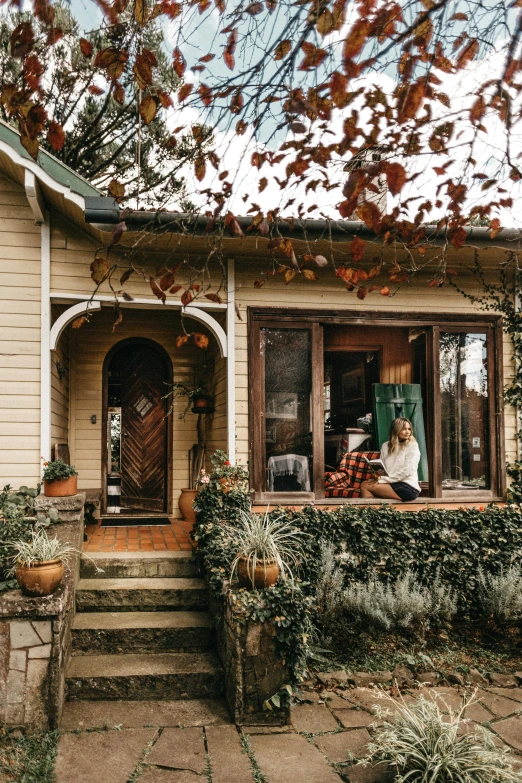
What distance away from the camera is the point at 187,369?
340 inches

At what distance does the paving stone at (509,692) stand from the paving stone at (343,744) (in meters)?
1.32

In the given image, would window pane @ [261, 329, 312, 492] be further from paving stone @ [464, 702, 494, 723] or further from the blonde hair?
paving stone @ [464, 702, 494, 723]

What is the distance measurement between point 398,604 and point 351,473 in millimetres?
2668

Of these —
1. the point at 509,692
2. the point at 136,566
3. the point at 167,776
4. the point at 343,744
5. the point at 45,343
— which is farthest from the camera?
the point at 45,343

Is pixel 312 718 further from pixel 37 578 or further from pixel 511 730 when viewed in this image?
pixel 37 578

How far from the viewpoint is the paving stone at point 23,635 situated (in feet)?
13.3

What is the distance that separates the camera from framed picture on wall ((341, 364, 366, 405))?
9746 millimetres

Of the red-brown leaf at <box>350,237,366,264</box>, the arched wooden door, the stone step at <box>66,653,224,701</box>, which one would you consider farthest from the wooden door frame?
the red-brown leaf at <box>350,237,366,264</box>

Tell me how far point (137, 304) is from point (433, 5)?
169 inches

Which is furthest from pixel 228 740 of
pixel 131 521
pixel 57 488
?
pixel 131 521

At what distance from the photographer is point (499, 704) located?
450cm

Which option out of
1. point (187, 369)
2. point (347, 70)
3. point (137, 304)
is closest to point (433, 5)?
point (347, 70)

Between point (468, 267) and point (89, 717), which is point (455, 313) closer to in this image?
point (468, 267)

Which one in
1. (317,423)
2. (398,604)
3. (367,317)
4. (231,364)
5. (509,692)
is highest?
(367,317)
